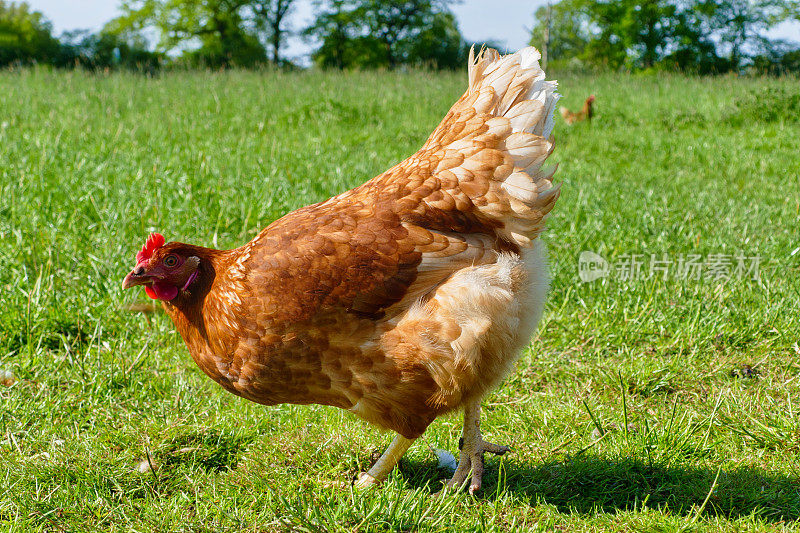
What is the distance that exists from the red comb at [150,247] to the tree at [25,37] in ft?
79.8

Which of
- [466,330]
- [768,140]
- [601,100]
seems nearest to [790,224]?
[466,330]

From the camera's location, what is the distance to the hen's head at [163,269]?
2477mm

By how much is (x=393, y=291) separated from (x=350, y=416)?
111 cm

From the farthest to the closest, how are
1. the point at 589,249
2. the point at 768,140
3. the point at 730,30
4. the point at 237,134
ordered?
the point at 730,30, the point at 768,140, the point at 237,134, the point at 589,249

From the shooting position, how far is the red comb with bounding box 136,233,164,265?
8.21 feet

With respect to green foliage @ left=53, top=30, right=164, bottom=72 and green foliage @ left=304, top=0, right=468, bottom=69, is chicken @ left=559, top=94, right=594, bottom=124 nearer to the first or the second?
green foliage @ left=53, top=30, right=164, bottom=72

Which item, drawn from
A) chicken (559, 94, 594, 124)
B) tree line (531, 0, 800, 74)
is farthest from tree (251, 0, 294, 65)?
chicken (559, 94, 594, 124)

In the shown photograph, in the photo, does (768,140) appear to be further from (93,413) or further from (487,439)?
(93,413)

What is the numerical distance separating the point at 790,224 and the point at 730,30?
1426 inches

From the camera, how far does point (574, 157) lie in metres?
8.88

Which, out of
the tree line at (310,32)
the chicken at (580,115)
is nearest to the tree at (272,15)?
the tree line at (310,32)

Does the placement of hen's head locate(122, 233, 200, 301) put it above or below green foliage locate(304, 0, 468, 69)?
below

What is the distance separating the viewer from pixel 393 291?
2432 millimetres

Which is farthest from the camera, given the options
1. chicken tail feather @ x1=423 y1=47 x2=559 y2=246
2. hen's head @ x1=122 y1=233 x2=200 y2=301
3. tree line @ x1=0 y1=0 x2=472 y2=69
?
tree line @ x1=0 y1=0 x2=472 y2=69
